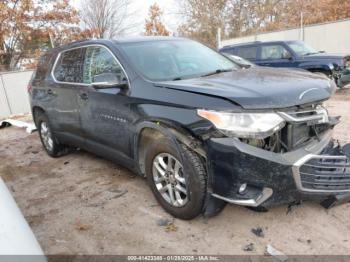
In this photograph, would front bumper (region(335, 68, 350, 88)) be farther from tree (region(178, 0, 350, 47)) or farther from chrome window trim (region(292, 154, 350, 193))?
tree (region(178, 0, 350, 47))

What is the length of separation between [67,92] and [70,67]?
365 millimetres

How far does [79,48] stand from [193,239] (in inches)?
116

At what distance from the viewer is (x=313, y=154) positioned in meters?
2.66

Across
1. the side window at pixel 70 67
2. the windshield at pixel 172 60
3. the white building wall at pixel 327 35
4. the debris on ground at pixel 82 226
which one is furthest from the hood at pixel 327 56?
the debris on ground at pixel 82 226

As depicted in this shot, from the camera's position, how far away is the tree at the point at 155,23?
25.0 metres

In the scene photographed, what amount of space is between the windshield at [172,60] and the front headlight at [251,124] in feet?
3.27

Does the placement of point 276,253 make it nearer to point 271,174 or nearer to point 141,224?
point 271,174

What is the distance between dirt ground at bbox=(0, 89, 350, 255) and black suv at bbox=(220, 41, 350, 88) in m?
6.74

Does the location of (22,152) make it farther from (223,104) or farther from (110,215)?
(223,104)

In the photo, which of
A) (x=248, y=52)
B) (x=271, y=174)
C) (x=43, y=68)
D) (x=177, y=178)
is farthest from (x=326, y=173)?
(x=248, y=52)

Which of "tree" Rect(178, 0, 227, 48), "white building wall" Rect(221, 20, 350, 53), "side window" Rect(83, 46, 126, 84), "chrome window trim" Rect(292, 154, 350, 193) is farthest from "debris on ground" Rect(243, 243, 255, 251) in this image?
"tree" Rect(178, 0, 227, 48)

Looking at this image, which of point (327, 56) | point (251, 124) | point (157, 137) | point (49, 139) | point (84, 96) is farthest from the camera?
point (327, 56)

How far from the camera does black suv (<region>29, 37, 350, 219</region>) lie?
8.39ft

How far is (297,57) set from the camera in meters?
9.70
